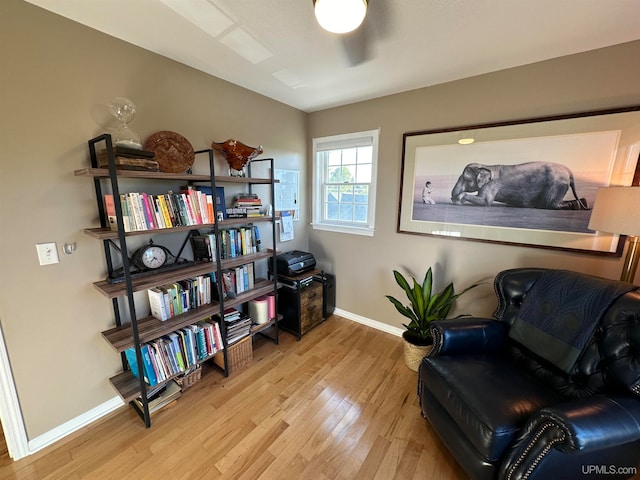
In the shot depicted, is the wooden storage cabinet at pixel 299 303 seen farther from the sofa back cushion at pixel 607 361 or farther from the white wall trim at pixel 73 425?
the sofa back cushion at pixel 607 361

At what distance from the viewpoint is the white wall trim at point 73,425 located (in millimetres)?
1488

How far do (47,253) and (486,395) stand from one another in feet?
8.15

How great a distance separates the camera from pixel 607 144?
165 centimetres

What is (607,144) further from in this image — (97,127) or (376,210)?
(97,127)

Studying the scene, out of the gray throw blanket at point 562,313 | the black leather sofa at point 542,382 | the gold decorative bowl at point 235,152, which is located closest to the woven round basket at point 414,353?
the black leather sofa at point 542,382

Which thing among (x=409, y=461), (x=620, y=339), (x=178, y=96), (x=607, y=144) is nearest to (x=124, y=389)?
(x=409, y=461)

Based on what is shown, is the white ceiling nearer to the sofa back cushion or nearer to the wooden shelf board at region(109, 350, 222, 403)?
the sofa back cushion

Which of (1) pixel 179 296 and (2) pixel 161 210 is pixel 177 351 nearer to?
(1) pixel 179 296

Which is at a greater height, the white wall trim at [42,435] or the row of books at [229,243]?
the row of books at [229,243]

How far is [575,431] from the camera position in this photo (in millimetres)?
913

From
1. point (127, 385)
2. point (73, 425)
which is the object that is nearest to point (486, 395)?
point (127, 385)

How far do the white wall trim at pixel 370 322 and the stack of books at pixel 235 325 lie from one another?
48.9 inches

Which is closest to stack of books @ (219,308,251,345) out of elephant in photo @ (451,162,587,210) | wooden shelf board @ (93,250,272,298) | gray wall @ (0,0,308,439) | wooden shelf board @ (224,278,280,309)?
wooden shelf board @ (224,278,280,309)

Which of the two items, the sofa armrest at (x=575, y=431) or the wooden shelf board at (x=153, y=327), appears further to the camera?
the wooden shelf board at (x=153, y=327)
